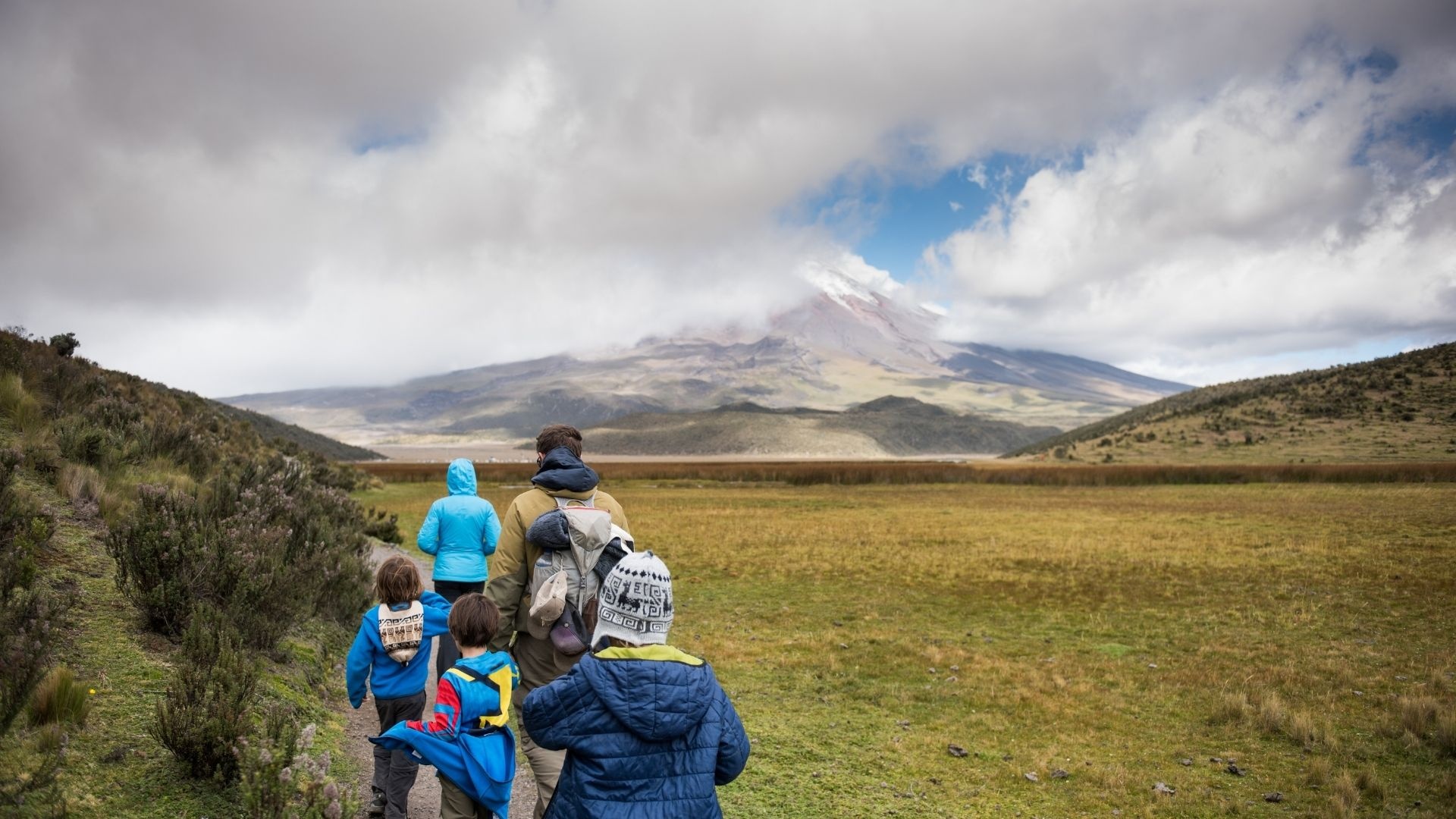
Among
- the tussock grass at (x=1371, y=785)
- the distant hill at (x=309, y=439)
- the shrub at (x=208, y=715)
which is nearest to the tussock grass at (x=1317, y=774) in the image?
the tussock grass at (x=1371, y=785)

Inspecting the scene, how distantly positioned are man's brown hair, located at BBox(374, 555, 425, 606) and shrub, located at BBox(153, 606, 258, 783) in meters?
0.98

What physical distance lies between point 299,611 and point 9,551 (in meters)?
2.97

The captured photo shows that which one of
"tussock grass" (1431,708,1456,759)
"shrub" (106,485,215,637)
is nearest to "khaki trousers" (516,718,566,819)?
"shrub" (106,485,215,637)

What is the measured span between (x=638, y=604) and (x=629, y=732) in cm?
49

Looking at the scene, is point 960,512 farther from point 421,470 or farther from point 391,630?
point 421,470

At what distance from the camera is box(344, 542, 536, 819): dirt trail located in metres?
5.31

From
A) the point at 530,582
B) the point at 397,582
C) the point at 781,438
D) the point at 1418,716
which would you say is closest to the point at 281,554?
the point at 397,582

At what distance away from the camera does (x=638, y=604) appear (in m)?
3.14

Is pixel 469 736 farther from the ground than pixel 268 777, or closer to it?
farther from the ground

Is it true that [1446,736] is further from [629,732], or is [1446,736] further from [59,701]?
[59,701]

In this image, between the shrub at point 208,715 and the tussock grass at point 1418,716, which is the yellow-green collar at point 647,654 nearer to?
the shrub at point 208,715

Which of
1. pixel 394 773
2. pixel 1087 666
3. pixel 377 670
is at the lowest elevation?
pixel 1087 666

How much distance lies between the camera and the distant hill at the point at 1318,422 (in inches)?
2335

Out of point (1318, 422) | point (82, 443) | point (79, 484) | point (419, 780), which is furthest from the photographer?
point (1318, 422)
